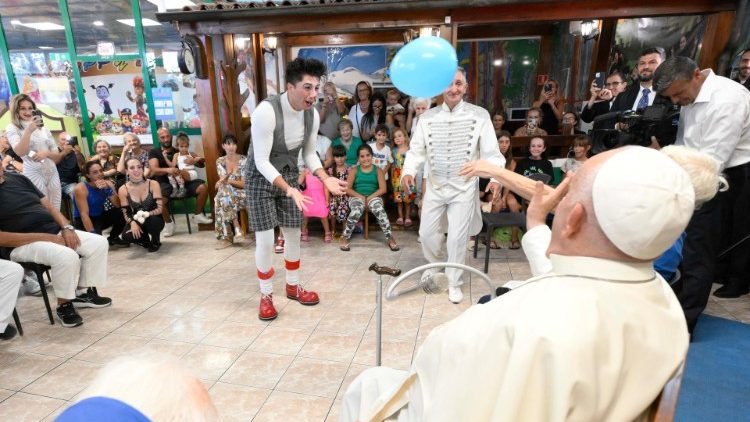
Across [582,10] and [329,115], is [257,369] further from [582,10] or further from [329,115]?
[582,10]

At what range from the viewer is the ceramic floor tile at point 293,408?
2.04 metres

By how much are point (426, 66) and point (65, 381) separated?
3020mm

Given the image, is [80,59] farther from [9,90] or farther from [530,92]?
[530,92]

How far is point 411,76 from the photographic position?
2859 millimetres

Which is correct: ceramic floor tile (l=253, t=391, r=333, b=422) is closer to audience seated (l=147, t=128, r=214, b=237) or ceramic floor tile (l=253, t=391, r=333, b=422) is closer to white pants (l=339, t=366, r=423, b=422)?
white pants (l=339, t=366, r=423, b=422)

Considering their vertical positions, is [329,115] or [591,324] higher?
[329,115]

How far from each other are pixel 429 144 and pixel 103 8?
22.2ft

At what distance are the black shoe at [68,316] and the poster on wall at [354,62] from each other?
5.90 metres

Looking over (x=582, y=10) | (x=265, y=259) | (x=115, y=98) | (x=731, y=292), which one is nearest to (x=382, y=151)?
(x=265, y=259)

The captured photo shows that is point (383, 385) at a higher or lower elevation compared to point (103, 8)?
lower

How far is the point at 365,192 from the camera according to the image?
4887mm

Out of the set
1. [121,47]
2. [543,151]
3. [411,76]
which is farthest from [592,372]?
[121,47]

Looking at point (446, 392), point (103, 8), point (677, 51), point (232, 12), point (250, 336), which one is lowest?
point (250, 336)

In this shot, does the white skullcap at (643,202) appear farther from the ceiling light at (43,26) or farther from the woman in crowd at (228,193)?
the ceiling light at (43,26)
